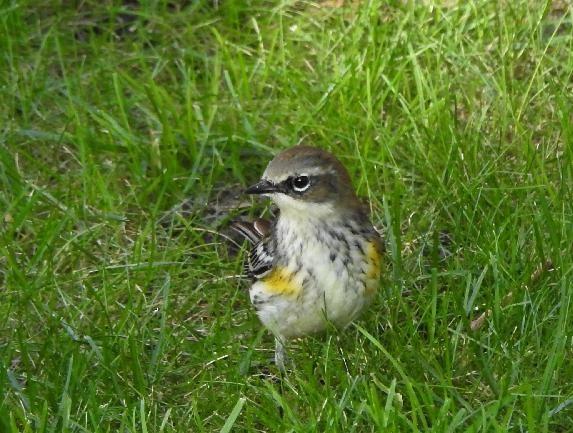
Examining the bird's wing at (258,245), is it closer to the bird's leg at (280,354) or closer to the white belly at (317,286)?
the white belly at (317,286)

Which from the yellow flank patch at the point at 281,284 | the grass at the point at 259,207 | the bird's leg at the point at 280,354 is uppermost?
the yellow flank patch at the point at 281,284

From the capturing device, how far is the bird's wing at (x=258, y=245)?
540 cm

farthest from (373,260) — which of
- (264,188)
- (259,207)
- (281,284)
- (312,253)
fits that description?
(259,207)

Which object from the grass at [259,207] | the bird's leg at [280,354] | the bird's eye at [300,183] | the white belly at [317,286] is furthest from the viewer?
the bird's leg at [280,354]

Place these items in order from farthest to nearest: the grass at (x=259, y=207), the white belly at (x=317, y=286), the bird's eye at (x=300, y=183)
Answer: the bird's eye at (x=300, y=183)
the white belly at (x=317, y=286)
the grass at (x=259, y=207)

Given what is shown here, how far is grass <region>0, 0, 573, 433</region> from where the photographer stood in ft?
16.2

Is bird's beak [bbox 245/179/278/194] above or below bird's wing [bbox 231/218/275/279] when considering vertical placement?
above

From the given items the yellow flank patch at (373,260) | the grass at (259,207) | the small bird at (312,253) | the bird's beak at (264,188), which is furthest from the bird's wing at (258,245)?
the yellow flank patch at (373,260)

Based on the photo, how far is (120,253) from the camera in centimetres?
622

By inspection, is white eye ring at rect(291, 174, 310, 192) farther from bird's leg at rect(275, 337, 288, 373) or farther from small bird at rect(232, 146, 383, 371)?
bird's leg at rect(275, 337, 288, 373)

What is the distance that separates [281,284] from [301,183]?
1.31 ft

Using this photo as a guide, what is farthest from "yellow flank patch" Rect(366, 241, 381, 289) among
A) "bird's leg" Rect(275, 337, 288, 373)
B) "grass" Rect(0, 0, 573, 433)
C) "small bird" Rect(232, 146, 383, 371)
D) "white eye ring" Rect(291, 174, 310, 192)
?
"bird's leg" Rect(275, 337, 288, 373)

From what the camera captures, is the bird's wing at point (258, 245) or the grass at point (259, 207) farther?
the bird's wing at point (258, 245)

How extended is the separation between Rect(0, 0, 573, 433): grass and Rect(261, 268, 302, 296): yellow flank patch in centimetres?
23
